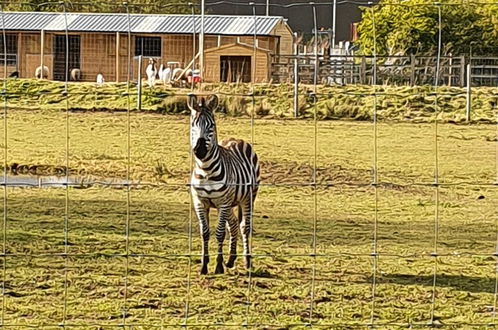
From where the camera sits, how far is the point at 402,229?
13023 millimetres

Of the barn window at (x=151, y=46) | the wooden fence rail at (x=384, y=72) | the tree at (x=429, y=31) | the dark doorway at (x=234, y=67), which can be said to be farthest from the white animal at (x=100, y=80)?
the tree at (x=429, y=31)

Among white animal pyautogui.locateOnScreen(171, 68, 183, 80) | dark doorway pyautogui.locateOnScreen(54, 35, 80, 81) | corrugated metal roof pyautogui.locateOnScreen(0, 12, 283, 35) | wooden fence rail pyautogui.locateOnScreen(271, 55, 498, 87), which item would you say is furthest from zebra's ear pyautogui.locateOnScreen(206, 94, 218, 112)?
corrugated metal roof pyautogui.locateOnScreen(0, 12, 283, 35)

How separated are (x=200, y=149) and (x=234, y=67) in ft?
60.9

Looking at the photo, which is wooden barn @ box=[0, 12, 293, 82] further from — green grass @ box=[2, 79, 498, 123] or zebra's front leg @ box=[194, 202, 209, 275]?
zebra's front leg @ box=[194, 202, 209, 275]

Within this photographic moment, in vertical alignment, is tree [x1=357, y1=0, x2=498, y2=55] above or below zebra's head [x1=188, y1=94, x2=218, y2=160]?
above

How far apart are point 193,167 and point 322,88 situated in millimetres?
17272

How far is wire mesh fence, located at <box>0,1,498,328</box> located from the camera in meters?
8.52

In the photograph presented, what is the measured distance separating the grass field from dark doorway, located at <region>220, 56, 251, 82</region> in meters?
5.27

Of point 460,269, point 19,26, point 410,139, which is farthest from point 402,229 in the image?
point 19,26

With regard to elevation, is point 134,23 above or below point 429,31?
above

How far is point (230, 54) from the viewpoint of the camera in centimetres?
2867

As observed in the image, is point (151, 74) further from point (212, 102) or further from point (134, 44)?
point (212, 102)

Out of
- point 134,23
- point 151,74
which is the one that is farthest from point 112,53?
point 134,23

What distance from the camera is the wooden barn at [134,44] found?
92.8 ft
